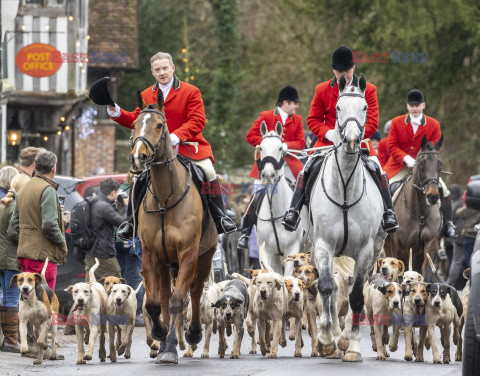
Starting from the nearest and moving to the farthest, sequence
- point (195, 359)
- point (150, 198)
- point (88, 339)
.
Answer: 1. point (150, 198)
2. point (195, 359)
3. point (88, 339)

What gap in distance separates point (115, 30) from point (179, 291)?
1154 inches

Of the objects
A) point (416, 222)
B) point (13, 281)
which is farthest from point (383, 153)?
point (13, 281)

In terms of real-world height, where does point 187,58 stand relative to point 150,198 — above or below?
above

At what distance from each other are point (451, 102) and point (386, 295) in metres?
26.8

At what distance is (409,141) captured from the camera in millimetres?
18797

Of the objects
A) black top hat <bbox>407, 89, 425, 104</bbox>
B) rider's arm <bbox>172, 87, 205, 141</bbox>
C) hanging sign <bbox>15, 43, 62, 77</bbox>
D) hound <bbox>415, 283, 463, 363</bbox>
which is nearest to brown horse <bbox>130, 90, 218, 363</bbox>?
rider's arm <bbox>172, 87, 205, 141</bbox>

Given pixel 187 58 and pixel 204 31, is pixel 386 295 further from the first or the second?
pixel 204 31

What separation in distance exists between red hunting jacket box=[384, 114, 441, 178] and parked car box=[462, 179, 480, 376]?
8.52 m

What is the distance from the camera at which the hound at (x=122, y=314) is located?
1491cm

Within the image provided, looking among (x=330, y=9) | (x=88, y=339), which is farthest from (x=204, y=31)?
(x=88, y=339)

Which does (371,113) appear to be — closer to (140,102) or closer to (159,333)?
(140,102)

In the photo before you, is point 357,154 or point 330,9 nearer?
point 357,154

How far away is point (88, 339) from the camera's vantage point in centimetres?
1598

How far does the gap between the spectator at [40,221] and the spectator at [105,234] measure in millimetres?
3299
